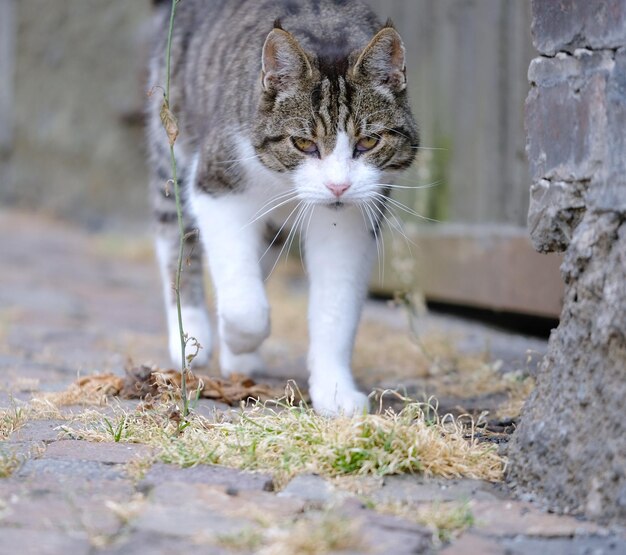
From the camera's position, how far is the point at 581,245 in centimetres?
213

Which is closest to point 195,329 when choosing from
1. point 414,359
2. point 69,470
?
point 414,359

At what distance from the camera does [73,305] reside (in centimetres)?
541

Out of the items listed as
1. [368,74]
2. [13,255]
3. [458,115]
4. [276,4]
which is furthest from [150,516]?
[13,255]

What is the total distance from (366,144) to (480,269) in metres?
1.98

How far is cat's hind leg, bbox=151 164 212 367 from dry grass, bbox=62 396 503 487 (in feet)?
4.40

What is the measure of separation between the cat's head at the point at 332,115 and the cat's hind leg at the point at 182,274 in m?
0.85

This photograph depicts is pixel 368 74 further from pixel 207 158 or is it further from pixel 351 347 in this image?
pixel 351 347

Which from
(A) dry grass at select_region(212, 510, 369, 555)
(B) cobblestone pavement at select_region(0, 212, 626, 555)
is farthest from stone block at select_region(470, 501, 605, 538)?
(A) dry grass at select_region(212, 510, 369, 555)

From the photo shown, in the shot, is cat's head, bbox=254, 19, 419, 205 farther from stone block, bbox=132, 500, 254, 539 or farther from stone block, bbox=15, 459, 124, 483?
stone block, bbox=132, 500, 254, 539

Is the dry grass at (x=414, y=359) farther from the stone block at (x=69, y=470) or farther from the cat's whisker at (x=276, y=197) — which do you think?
the stone block at (x=69, y=470)

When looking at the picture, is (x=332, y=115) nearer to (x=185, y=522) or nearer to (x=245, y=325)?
(x=245, y=325)

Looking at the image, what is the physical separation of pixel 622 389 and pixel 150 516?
3.22ft

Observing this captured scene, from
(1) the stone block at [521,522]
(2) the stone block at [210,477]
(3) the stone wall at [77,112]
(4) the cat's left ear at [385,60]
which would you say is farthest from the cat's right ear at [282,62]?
(3) the stone wall at [77,112]

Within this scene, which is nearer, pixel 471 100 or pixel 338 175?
pixel 338 175
